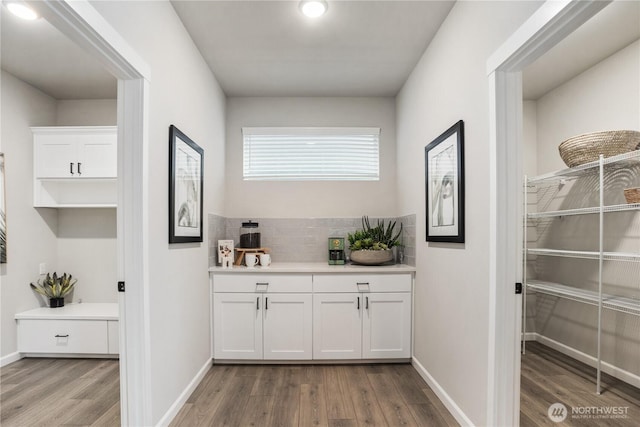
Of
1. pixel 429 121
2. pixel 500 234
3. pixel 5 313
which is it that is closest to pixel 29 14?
pixel 5 313

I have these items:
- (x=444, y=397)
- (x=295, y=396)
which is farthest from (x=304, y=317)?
(x=444, y=397)

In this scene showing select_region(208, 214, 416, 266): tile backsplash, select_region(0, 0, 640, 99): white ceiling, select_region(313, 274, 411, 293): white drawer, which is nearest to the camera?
select_region(0, 0, 640, 99): white ceiling

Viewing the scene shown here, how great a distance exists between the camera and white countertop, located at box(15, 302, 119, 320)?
3.19 meters

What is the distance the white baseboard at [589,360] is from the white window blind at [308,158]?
7.79 ft

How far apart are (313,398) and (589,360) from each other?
2.42 m

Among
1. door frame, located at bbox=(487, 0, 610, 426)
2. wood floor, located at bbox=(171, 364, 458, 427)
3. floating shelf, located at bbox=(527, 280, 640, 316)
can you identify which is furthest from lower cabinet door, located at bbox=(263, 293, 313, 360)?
floating shelf, located at bbox=(527, 280, 640, 316)

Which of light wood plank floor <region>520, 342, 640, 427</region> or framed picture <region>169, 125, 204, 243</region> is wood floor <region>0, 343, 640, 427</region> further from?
framed picture <region>169, 125, 204, 243</region>

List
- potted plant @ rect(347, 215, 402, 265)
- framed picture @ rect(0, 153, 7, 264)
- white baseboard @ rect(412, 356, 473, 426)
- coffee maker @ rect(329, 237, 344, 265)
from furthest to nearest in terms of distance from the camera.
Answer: coffee maker @ rect(329, 237, 344, 265) < potted plant @ rect(347, 215, 402, 265) < framed picture @ rect(0, 153, 7, 264) < white baseboard @ rect(412, 356, 473, 426)

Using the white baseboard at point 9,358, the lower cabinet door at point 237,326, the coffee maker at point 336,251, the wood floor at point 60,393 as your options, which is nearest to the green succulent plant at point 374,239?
the coffee maker at point 336,251

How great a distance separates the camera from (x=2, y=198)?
3.04 metres

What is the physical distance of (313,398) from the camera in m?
2.51

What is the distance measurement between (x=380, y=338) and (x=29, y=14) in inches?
136

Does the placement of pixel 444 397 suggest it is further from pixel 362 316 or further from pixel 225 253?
pixel 225 253

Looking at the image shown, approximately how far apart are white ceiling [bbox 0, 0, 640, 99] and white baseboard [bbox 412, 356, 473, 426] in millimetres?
2516
